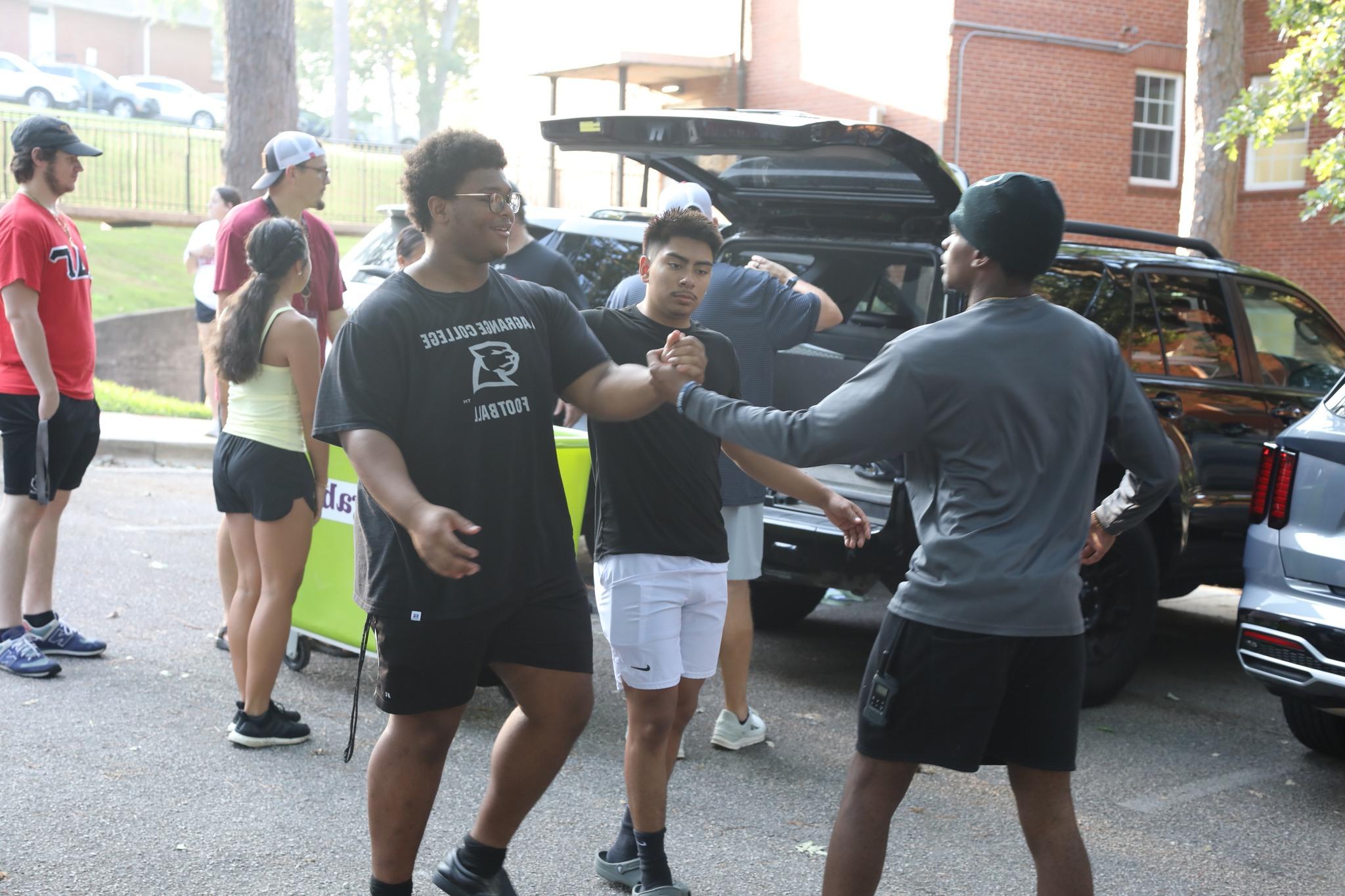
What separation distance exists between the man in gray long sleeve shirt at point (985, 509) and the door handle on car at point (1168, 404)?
313cm

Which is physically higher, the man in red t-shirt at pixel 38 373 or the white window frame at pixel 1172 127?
the white window frame at pixel 1172 127

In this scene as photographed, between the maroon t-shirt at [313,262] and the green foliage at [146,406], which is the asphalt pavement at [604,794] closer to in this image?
the maroon t-shirt at [313,262]

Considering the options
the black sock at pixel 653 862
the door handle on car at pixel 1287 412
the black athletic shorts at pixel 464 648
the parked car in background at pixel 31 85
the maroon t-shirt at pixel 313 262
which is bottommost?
the black sock at pixel 653 862

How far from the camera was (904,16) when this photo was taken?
65.1ft

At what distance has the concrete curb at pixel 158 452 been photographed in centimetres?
1137

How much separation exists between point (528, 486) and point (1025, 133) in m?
18.1

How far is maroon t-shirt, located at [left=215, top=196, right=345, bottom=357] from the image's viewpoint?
5742 mm

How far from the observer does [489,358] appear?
3150mm

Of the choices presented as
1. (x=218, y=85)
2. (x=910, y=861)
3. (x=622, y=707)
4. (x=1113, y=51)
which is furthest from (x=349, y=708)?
(x=218, y=85)

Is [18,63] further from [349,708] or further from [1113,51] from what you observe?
[349,708]

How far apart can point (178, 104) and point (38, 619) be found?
39495 mm

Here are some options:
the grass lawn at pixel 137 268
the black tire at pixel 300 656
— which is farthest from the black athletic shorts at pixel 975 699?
the grass lawn at pixel 137 268

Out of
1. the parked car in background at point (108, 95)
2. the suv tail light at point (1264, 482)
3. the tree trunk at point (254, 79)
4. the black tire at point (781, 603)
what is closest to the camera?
the suv tail light at point (1264, 482)

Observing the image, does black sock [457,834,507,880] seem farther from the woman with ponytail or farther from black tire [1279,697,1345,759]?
black tire [1279,697,1345,759]
